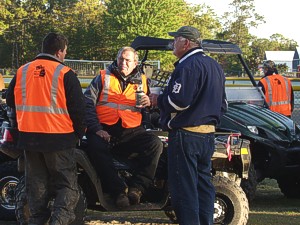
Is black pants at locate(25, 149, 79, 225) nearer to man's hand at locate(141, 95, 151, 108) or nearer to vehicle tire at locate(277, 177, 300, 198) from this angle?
man's hand at locate(141, 95, 151, 108)

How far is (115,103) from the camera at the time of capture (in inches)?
231

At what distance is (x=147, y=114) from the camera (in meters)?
6.29

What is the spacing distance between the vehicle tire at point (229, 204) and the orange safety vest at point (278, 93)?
3.82 meters

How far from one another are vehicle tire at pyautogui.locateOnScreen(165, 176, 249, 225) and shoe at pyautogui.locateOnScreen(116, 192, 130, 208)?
0.41 metres

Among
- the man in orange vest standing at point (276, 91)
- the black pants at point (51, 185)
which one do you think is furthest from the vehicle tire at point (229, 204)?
the man in orange vest standing at point (276, 91)

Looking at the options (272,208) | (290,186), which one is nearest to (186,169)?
(272,208)

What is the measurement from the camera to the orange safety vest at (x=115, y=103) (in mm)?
5852

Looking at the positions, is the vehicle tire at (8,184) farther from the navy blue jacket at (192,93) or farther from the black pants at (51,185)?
the navy blue jacket at (192,93)

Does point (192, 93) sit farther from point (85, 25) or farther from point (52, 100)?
point (85, 25)

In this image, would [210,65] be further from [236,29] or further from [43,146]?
[236,29]

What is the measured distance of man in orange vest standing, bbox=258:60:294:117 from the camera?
31.0 feet

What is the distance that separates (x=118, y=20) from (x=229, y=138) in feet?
197

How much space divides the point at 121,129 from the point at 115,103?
0.26 metres

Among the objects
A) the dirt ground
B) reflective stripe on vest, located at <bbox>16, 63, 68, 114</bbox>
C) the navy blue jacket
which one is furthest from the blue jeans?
the dirt ground
